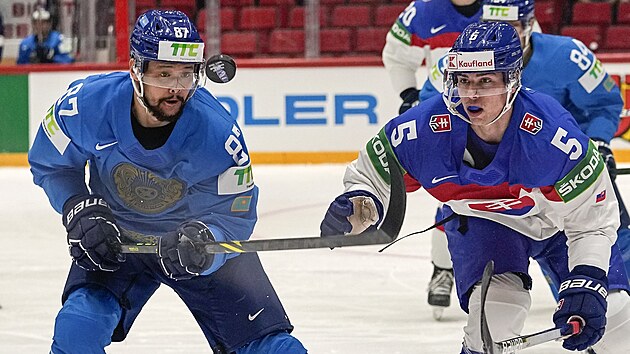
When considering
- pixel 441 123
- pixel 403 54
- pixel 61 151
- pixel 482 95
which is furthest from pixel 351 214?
pixel 403 54

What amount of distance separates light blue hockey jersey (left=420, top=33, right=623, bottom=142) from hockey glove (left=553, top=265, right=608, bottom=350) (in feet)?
4.45

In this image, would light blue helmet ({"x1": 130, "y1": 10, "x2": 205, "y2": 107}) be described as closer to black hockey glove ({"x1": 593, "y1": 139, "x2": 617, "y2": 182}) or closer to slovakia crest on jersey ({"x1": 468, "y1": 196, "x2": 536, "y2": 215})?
slovakia crest on jersey ({"x1": 468, "y1": 196, "x2": 536, "y2": 215})

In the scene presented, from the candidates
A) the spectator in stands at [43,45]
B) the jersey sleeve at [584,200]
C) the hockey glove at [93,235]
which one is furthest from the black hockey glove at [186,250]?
the spectator in stands at [43,45]

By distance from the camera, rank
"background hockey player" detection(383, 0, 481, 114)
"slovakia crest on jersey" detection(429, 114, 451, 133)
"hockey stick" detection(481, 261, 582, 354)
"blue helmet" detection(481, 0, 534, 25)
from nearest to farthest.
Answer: "hockey stick" detection(481, 261, 582, 354), "slovakia crest on jersey" detection(429, 114, 451, 133), "blue helmet" detection(481, 0, 534, 25), "background hockey player" detection(383, 0, 481, 114)

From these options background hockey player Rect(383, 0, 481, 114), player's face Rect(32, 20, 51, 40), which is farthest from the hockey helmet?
player's face Rect(32, 20, 51, 40)

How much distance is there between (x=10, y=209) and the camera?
6.36 meters

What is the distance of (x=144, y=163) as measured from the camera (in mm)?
2736

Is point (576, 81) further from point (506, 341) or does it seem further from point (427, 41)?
point (506, 341)

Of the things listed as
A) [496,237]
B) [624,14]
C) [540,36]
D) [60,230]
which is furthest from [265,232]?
[624,14]

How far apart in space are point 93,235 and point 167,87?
0.35 metres

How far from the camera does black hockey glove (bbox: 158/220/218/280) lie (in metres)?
2.57

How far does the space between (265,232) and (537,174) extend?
2986 millimetres

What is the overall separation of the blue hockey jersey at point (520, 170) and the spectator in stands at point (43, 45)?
5908 mm

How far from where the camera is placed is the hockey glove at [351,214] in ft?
8.82
